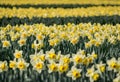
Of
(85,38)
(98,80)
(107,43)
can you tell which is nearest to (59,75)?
(98,80)

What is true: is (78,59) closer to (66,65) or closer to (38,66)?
(66,65)

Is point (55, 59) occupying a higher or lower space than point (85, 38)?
higher

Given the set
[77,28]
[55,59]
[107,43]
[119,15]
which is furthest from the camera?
[119,15]

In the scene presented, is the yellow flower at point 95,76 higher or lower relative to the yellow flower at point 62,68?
lower

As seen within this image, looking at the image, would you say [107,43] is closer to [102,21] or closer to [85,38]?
[85,38]

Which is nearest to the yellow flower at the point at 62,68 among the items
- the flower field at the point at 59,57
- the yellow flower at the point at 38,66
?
the flower field at the point at 59,57

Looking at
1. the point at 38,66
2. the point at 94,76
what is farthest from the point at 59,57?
the point at 94,76

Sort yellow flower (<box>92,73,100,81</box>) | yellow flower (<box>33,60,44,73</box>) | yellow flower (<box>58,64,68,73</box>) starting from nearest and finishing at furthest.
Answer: yellow flower (<box>92,73,100,81</box>)
yellow flower (<box>58,64,68,73</box>)
yellow flower (<box>33,60,44,73</box>)

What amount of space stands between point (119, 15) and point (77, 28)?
259 inches

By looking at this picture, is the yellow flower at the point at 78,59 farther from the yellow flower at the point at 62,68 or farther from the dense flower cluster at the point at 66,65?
the yellow flower at the point at 62,68

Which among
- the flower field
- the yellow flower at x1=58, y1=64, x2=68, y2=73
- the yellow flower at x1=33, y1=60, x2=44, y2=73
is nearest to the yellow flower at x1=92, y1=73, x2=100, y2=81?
the flower field

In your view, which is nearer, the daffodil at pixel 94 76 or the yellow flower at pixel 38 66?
the daffodil at pixel 94 76

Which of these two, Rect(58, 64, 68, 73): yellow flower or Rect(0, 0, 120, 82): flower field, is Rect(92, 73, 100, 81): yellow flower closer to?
Rect(0, 0, 120, 82): flower field

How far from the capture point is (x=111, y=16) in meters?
15.2
